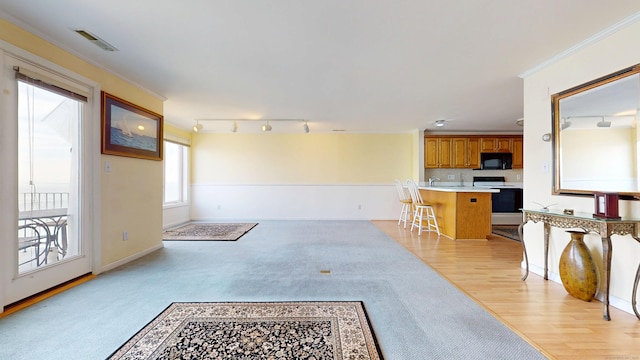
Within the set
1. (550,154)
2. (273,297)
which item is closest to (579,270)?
(550,154)

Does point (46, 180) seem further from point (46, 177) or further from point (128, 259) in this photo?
point (128, 259)

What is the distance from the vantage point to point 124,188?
11.2 ft

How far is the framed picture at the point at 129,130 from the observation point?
3.14 metres

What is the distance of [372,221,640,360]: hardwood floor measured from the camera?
1715mm

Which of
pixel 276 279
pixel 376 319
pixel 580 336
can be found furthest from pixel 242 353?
pixel 580 336

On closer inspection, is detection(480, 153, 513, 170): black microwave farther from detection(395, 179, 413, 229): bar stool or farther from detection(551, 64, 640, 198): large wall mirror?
detection(551, 64, 640, 198): large wall mirror

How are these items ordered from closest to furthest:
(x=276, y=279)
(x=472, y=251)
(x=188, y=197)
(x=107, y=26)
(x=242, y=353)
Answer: (x=242, y=353), (x=107, y=26), (x=276, y=279), (x=472, y=251), (x=188, y=197)

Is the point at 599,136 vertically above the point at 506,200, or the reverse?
the point at 599,136

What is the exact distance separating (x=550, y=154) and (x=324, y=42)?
261 centimetres

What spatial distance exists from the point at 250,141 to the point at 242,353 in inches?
239

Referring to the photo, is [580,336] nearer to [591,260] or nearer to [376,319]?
[591,260]

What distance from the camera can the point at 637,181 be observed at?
6.95 ft

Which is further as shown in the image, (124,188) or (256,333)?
(124,188)

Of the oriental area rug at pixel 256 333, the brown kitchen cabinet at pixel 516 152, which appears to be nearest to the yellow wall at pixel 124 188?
the oriental area rug at pixel 256 333
